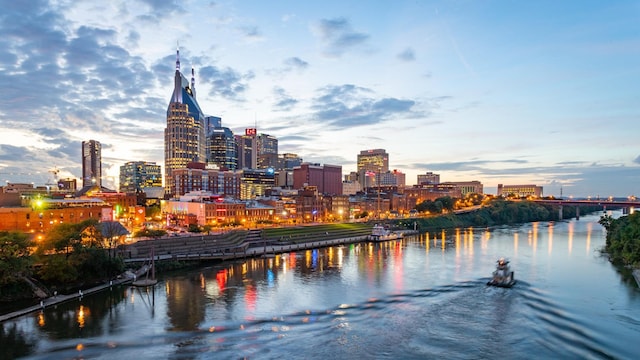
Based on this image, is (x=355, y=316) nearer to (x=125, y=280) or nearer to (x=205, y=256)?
(x=125, y=280)

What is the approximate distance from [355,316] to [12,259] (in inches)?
1182

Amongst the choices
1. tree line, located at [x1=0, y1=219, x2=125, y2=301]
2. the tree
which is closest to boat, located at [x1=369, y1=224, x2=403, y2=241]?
tree line, located at [x1=0, y1=219, x2=125, y2=301]

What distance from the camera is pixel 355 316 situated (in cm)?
3559

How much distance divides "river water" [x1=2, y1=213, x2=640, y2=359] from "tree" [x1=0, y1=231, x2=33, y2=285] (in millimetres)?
4614

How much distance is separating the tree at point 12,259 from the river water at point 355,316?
461 cm

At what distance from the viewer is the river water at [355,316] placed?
2858cm

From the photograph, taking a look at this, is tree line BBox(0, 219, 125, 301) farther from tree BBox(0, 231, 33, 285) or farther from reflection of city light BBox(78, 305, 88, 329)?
reflection of city light BBox(78, 305, 88, 329)

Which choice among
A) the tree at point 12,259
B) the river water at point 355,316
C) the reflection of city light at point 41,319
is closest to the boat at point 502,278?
the river water at point 355,316

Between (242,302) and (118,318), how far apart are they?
10.4 metres

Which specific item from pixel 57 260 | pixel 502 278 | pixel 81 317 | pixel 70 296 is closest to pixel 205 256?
pixel 57 260

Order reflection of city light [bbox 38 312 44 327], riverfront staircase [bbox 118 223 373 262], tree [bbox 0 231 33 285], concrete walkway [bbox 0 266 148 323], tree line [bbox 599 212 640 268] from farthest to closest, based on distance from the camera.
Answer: riverfront staircase [bbox 118 223 373 262], tree line [bbox 599 212 640 268], tree [bbox 0 231 33 285], concrete walkway [bbox 0 266 148 323], reflection of city light [bbox 38 312 44 327]

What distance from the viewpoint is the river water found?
93.8 ft

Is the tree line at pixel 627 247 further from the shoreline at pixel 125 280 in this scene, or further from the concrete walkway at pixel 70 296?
the concrete walkway at pixel 70 296

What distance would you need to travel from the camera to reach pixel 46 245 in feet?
147
